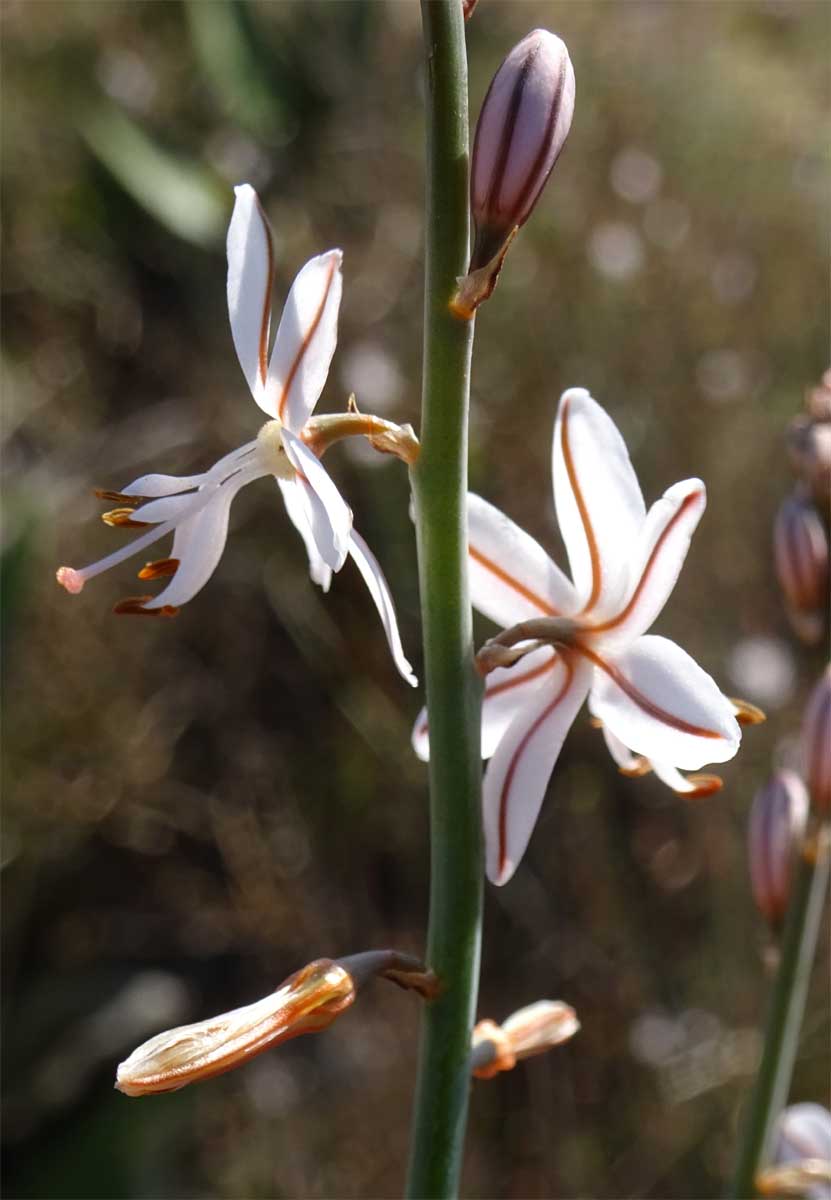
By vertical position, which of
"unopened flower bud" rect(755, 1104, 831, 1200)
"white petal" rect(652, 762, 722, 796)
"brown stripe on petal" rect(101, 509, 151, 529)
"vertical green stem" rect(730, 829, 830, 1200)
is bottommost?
"unopened flower bud" rect(755, 1104, 831, 1200)

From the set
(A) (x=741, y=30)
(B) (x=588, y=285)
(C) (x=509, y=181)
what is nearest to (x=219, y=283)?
(B) (x=588, y=285)

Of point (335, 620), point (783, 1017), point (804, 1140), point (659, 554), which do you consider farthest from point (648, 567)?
point (335, 620)

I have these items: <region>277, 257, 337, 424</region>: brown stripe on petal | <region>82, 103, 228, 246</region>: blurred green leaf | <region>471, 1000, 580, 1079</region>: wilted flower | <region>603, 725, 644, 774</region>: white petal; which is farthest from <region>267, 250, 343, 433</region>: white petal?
<region>82, 103, 228, 246</region>: blurred green leaf

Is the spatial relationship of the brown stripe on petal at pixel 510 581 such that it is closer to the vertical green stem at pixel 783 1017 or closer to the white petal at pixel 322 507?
the white petal at pixel 322 507

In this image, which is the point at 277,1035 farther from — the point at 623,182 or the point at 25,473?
the point at 623,182

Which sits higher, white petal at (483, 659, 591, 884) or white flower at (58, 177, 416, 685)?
white flower at (58, 177, 416, 685)

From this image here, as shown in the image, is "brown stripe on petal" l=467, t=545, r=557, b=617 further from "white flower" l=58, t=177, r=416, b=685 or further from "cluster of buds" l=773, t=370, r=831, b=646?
"cluster of buds" l=773, t=370, r=831, b=646
